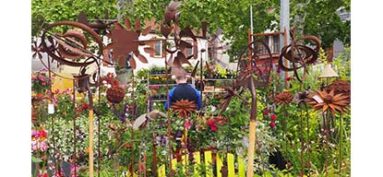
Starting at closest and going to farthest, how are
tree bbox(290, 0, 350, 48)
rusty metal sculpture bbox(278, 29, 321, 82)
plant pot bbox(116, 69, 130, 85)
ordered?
rusty metal sculpture bbox(278, 29, 321, 82), plant pot bbox(116, 69, 130, 85), tree bbox(290, 0, 350, 48)

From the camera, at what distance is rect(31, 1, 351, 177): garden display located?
1.52m

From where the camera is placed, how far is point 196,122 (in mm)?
2299

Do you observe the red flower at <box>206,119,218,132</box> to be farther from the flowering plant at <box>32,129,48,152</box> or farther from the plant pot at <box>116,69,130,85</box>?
the flowering plant at <box>32,129,48,152</box>

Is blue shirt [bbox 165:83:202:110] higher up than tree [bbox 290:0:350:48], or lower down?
lower down

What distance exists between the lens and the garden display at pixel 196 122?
1516 mm

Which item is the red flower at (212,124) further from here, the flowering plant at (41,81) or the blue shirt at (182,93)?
the flowering plant at (41,81)

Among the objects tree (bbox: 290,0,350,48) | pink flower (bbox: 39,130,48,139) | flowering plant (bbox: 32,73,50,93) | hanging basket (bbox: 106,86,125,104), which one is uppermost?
tree (bbox: 290,0,350,48)

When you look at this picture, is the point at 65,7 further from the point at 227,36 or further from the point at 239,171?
the point at 239,171

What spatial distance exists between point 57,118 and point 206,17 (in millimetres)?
797

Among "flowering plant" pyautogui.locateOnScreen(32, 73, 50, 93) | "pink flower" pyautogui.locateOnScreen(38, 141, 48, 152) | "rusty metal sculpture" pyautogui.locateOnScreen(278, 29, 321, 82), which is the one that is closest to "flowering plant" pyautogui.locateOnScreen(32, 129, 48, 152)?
"pink flower" pyautogui.locateOnScreen(38, 141, 48, 152)

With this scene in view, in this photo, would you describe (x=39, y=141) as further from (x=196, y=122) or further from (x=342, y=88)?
(x=342, y=88)

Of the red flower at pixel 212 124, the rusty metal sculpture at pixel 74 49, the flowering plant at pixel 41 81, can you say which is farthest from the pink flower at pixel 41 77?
the rusty metal sculpture at pixel 74 49
